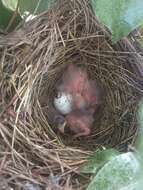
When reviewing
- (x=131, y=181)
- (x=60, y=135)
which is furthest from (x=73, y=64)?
(x=131, y=181)

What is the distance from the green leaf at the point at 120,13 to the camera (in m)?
0.97

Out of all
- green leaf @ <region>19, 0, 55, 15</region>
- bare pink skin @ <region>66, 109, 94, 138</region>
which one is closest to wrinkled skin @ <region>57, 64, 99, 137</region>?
bare pink skin @ <region>66, 109, 94, 138</region>

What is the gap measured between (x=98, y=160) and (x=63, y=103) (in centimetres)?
38

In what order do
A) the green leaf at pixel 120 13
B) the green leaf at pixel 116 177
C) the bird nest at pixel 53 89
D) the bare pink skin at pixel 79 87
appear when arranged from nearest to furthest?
Answer: the green leaf at pixel 116 177, the green leaf at pixel 120 13, the bird nest at pixel 53 89, the bare pink skin at pixel 79 87

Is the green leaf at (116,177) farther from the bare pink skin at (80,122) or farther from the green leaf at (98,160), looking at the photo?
the bare pink skin at (80,122)

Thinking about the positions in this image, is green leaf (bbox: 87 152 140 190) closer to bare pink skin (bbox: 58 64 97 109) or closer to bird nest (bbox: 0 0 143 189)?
bird nest (bbox: 0 0 143 189)

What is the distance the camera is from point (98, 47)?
4.31 feet

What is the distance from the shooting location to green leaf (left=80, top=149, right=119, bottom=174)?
1.05 m

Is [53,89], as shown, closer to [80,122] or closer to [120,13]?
[80,122]

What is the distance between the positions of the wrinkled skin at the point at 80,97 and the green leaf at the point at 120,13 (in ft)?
1.33

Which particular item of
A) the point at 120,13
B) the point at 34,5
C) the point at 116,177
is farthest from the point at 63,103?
the point at 116,177

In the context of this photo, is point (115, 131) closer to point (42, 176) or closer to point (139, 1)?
point (42, 176)

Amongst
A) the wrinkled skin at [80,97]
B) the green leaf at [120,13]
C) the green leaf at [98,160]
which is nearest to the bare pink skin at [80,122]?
the wrinkled skin at [80,97]

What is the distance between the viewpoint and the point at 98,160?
1.07 meters
